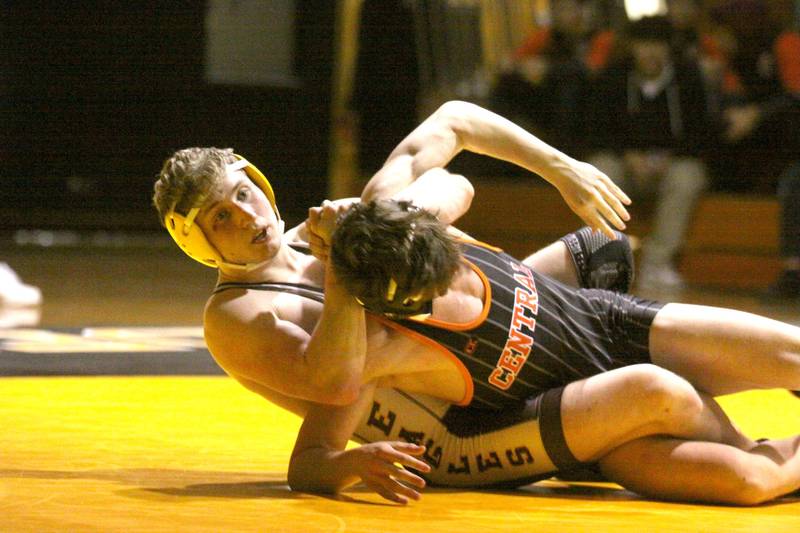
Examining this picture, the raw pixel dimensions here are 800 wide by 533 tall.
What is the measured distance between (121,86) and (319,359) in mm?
7556

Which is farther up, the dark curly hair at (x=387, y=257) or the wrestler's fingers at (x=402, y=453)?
the dark curly hair at (x=387, y=257)

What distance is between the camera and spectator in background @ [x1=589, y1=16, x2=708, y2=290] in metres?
7.51

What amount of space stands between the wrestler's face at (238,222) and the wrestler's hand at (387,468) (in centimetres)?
51

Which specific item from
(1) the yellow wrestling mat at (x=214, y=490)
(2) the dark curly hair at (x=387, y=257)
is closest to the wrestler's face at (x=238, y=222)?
(2) the dark curly hair at (x=387, y=257)

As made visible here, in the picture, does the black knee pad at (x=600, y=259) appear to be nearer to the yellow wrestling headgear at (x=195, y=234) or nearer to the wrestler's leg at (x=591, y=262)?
the wrestler's leg at (x=591, y=262)

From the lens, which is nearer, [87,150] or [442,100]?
[442,100]

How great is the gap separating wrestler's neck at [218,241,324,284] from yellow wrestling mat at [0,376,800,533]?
1.41 feet

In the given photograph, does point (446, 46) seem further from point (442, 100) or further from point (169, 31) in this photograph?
point (169, 31)

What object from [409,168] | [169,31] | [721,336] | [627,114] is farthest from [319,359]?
[169,31]

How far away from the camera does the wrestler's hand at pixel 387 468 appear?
99.1 inches

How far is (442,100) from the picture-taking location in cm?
831

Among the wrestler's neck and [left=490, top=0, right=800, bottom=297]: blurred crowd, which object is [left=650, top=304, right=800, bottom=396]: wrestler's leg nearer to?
the wrestler's neck

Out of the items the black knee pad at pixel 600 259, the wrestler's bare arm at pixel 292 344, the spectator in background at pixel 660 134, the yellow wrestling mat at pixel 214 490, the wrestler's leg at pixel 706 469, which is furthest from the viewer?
the spectator in background at pixel 660 134

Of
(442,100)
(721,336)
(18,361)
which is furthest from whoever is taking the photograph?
(442,100)
